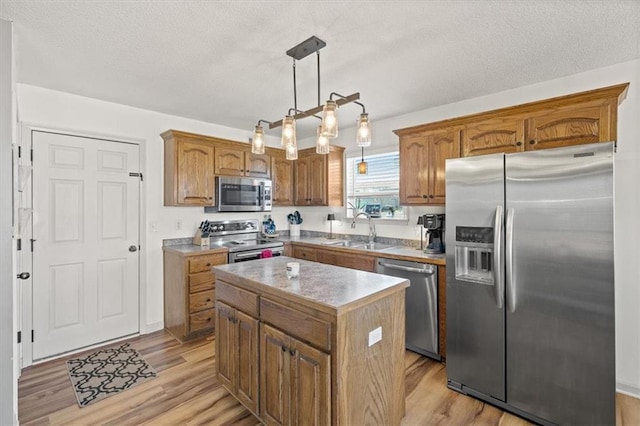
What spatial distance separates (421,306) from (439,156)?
1.50m

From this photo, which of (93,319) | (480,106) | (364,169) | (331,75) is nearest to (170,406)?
(93,319)

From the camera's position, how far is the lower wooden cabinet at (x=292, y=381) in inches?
62.9

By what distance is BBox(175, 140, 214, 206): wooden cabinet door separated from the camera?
3660 mm

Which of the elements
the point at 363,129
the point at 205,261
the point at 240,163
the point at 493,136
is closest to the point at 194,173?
the point at 240,163

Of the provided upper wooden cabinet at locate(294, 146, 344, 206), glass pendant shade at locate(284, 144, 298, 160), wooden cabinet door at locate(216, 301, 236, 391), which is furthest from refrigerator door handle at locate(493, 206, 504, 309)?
upper wooden cabinet at locate(294, 146, 344, 206)

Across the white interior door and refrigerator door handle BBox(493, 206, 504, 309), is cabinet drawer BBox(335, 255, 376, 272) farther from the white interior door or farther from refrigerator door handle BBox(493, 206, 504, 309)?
the white interior door

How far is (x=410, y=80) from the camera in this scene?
2.83m

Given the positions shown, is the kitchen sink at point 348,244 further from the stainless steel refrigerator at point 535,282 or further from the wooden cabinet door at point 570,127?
the wooden cabinet door at point 570,127

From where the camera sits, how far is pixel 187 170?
3.71 meters

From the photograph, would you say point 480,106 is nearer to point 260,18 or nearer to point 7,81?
point 260,18

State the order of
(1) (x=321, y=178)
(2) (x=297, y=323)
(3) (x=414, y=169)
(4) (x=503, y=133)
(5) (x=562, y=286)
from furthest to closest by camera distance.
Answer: (1) (x=321, y=178)
(3) (x=414, y=169)
(4) (x=503, y=133)
(5) (x=562, y=286)
(2) (x=297, y=323)

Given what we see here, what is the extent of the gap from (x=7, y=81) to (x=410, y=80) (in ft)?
9.25

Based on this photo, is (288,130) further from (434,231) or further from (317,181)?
(317,181)

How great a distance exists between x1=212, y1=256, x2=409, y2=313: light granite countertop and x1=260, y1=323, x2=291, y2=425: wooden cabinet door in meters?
0.27
